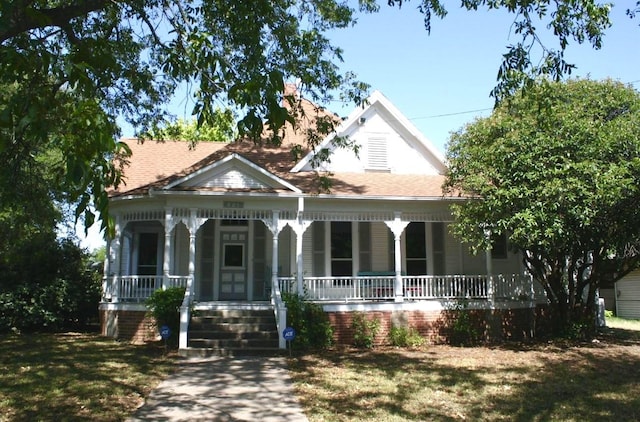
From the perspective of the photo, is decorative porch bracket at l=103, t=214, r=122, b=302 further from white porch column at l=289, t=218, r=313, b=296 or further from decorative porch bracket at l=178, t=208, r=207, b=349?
white porch column at l=289, t=218, r=313, b=296

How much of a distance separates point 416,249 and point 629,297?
15.5 meters

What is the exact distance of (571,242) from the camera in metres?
14.5

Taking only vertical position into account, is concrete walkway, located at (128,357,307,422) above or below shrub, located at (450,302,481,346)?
below

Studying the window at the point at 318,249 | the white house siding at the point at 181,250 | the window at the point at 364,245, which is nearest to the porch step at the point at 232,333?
the white house siding at the point at 181,250

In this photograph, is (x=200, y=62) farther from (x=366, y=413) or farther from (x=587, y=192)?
(x=587, y=192)

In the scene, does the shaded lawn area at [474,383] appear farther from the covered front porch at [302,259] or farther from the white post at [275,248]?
the white post at [275,248]

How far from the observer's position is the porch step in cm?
1338

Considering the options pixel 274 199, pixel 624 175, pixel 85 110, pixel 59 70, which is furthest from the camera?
pixel 274 199

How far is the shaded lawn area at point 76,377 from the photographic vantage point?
7855mm

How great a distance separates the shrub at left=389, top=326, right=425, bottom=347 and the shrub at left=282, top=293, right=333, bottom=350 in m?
1.79

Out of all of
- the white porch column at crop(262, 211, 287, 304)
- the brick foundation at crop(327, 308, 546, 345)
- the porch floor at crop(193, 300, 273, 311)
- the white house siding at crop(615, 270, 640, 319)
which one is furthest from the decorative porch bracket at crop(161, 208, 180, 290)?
the white house siding at crop(615, 270, 640, 319)

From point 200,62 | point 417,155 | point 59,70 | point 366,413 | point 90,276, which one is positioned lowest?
point 366,413

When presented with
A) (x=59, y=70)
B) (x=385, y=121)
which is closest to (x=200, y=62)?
(x=59, y=70)

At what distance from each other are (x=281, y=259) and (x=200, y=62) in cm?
1121
